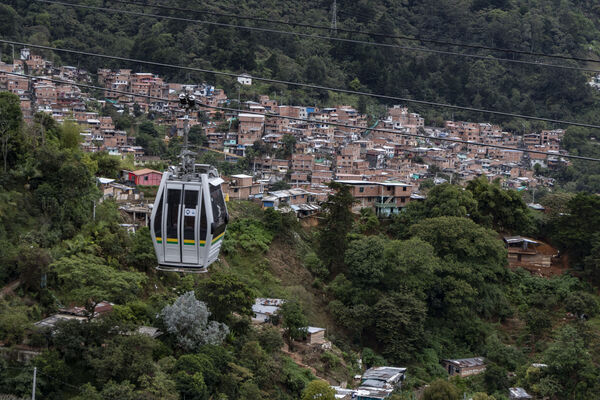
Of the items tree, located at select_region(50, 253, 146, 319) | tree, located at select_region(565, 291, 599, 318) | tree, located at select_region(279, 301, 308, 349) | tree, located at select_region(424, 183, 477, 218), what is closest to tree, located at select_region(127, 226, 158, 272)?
tree, located at select_region(50, 253, 146, 319)

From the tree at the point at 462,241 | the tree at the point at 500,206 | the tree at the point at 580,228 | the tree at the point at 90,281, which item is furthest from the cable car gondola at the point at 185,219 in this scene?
the tree at the point at 580,228

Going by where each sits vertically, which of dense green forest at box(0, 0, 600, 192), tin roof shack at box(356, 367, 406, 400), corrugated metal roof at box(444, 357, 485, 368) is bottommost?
corrugated metal roof at box(444, 357, 485, 368)

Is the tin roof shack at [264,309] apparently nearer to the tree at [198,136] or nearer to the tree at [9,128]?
the tree at [9,128]

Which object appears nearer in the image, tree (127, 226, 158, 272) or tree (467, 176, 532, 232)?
tree (127, 226, 158, 272)

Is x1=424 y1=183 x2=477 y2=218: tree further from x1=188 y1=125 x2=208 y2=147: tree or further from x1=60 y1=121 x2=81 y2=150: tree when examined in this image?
x1=188 y1=125 x2=208 y2=147: tree

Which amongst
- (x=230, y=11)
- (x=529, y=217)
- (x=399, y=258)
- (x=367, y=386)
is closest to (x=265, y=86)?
(x=230, y=11)

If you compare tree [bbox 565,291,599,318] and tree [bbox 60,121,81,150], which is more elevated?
tree [bbox 60,121,81,150]
